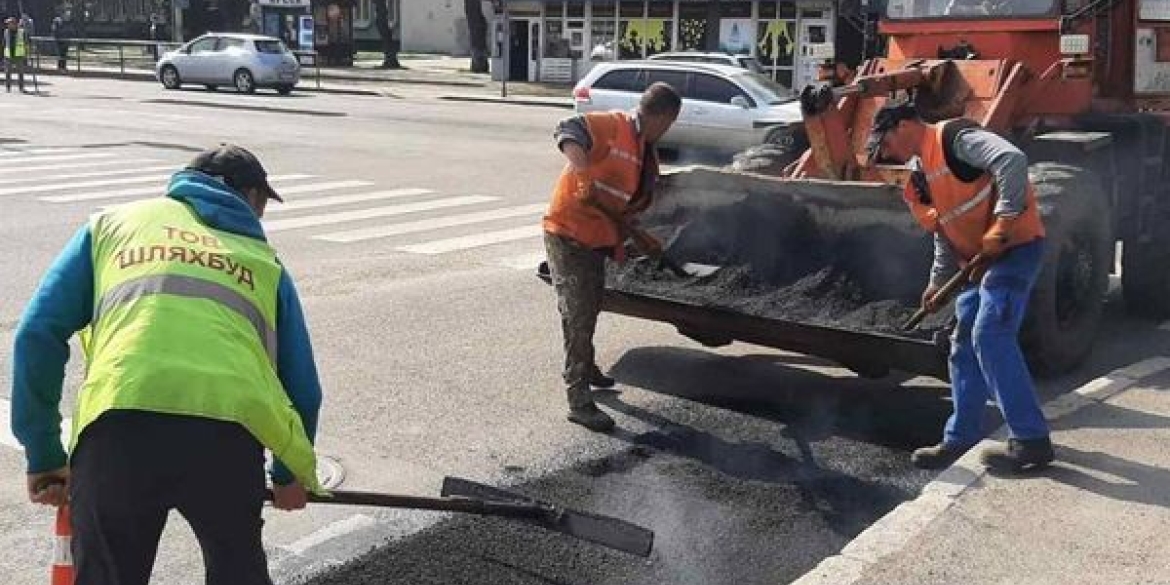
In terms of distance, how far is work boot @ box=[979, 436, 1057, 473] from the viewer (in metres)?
5.46

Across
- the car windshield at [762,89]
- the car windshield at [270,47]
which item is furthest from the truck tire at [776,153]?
the car windshield at [270,47]

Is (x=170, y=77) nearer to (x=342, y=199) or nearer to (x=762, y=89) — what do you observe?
(x=762, y=89)

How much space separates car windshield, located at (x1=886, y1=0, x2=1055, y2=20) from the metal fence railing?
2985 centimetres

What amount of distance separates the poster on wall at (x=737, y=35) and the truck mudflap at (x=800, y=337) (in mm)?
29611

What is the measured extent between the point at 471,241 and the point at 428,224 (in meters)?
1.13

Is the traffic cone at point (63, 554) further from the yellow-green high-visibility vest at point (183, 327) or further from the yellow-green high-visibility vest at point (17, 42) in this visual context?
the yellow-green high-visibility vest at point (17, 42)

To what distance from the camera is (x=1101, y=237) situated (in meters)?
7.70

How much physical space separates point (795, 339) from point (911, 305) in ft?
2.10

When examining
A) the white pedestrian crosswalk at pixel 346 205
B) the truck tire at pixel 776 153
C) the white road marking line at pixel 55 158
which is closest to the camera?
the truck tire at pixel 776 153

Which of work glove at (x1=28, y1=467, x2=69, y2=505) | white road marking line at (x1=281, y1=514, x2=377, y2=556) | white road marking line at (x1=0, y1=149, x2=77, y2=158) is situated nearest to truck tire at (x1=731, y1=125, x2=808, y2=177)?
white road marking line at (x1=281, y1=514, x2=377, y2=556)

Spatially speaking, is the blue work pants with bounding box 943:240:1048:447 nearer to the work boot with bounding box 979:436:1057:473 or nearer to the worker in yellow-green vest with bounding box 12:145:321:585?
the work boot with bounding box 979:436:1057:473

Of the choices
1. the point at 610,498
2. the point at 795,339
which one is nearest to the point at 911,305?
the point at 795,339

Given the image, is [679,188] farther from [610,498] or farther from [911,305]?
[610,498]

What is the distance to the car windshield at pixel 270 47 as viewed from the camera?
34188 mm
